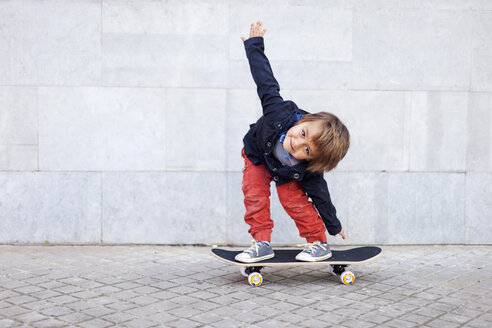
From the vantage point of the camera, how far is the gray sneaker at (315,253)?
12.4ft

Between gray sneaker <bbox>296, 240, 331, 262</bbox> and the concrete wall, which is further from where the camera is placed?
the concrete wall

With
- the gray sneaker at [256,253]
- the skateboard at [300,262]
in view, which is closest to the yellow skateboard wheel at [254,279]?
the skateboard at [300,262]

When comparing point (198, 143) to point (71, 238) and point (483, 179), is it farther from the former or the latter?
point (483, 179)

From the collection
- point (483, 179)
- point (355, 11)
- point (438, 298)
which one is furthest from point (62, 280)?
point (483, 179)

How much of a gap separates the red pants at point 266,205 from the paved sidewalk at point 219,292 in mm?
442

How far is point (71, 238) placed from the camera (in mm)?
5219

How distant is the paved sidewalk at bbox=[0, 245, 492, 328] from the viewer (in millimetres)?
3072

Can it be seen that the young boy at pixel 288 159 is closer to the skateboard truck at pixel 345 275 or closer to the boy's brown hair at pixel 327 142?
the boy's brown hair at pixel 327 142

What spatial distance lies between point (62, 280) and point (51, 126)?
79.3 inches

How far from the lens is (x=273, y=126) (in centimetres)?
364

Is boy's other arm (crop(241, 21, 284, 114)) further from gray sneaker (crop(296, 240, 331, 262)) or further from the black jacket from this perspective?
gray sneaker (crop(296, 240, 331, 262))

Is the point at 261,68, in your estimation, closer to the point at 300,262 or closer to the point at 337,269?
the point at 300,262

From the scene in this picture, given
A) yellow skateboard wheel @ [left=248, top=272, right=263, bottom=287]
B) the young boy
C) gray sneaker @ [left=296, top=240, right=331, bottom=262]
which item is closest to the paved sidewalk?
yellow skateboard wheel @ [left=248, top=272, right=263, bottom=287]

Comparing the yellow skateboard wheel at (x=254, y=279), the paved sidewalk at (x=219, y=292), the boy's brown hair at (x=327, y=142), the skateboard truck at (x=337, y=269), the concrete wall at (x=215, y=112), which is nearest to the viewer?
the paved sidewalk at (x=219, y=292)
